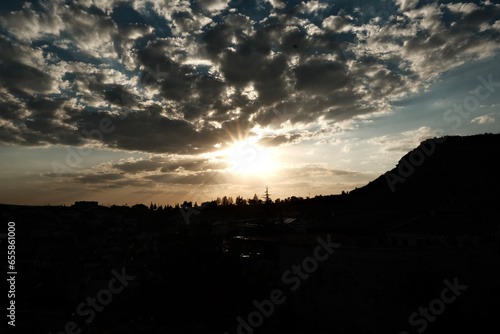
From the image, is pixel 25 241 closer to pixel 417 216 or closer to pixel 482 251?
pixel 417 216

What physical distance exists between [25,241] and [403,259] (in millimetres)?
62201

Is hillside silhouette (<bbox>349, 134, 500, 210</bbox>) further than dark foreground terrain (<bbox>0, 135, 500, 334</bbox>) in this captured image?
Yes

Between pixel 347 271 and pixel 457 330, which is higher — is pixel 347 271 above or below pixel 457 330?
above

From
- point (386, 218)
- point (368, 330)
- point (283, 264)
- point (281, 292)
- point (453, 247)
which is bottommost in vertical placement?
point (368, 330)

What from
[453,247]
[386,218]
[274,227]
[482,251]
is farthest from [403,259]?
[274,227]

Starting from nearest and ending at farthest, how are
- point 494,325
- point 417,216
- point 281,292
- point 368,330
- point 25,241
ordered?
1. point 494,325
2. point 368,330
3. point 281,292
4. point 417,216
5. point 25,241

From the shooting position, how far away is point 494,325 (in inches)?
635

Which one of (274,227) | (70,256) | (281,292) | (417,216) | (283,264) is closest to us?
(281,292)

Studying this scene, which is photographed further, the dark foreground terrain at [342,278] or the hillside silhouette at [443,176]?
the hillside silhouette at [443,176]

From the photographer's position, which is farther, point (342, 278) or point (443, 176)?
point (443, 176)

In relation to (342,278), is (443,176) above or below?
above

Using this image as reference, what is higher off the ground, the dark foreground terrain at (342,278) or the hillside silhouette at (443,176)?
the hillside silhouette at (443,176)

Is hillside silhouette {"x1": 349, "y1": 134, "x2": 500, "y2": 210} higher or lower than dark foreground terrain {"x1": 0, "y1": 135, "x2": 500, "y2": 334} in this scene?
higher

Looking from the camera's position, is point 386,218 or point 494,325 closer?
point 494,325
